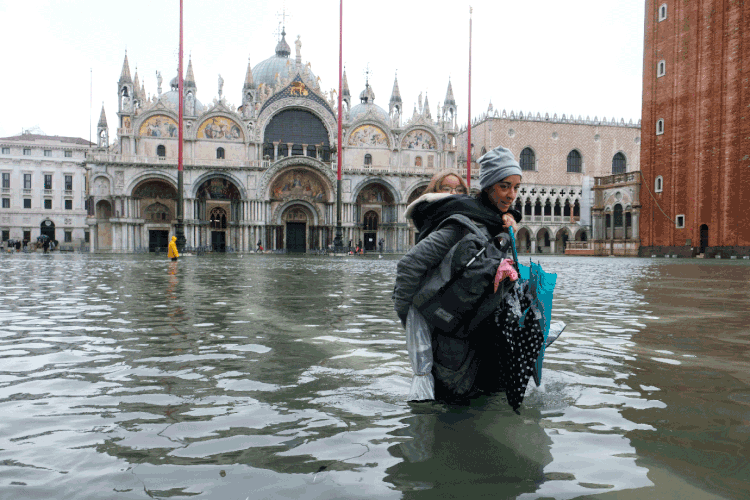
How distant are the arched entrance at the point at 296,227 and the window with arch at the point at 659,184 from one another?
2441 cm

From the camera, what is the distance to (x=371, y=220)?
4938 cm

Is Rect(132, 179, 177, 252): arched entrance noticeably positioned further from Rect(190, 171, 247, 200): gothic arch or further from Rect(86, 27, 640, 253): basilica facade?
Rect(190, 171, 247, 200): gothic arch

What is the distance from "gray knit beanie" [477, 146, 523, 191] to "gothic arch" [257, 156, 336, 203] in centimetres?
4208

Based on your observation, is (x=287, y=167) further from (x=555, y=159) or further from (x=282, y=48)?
(x=555, y=159)

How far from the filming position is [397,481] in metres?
2.19

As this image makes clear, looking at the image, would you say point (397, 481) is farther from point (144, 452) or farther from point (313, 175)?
point (313, 175)

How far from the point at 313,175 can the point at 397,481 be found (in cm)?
4497

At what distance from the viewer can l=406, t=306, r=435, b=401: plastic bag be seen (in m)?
3.05

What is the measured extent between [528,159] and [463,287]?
55397 mm

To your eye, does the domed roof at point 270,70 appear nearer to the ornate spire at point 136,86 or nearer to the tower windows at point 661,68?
the ornate spire at point 136,86

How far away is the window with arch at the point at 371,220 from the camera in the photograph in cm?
4925

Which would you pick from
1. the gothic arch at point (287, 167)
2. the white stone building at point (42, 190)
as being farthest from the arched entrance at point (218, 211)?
the white stone building at point (42, 190)

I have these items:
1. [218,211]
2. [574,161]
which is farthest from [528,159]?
[218,211]

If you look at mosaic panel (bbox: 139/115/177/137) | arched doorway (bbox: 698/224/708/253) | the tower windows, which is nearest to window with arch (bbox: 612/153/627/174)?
the tower windows
